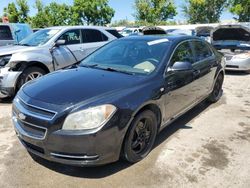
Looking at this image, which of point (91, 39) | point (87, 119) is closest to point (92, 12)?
point (91, 39)

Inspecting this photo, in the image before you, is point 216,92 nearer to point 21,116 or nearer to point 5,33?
point 21,116

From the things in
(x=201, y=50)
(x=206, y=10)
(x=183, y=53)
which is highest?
(x=183, y=53)

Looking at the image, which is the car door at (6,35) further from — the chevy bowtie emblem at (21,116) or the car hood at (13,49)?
the chevy bowtie emblem at (21,116)

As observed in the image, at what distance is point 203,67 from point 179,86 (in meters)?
1.16

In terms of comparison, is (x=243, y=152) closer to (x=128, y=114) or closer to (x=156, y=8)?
(x=128, y=114)

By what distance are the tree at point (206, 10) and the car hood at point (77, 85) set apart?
42.6 metres

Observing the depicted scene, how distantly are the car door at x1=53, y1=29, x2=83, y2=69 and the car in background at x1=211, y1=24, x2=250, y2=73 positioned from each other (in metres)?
5.03

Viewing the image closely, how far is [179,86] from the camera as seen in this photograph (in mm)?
4359

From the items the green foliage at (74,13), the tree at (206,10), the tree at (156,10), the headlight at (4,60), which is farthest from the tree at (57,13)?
the headlight at (4,60)

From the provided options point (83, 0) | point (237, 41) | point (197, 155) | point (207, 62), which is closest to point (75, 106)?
point (197, 155)

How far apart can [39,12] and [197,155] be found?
35815 mm

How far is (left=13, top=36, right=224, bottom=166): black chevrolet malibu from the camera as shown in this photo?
3066 mm

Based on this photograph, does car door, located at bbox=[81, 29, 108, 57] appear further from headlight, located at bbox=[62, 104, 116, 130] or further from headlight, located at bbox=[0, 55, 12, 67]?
headlight, located at bbox=[62, 104, 116, 130]

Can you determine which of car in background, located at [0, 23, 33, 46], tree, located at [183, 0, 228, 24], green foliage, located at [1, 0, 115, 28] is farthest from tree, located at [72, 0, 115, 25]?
car in background, located at [0, 23, 33, 46]
